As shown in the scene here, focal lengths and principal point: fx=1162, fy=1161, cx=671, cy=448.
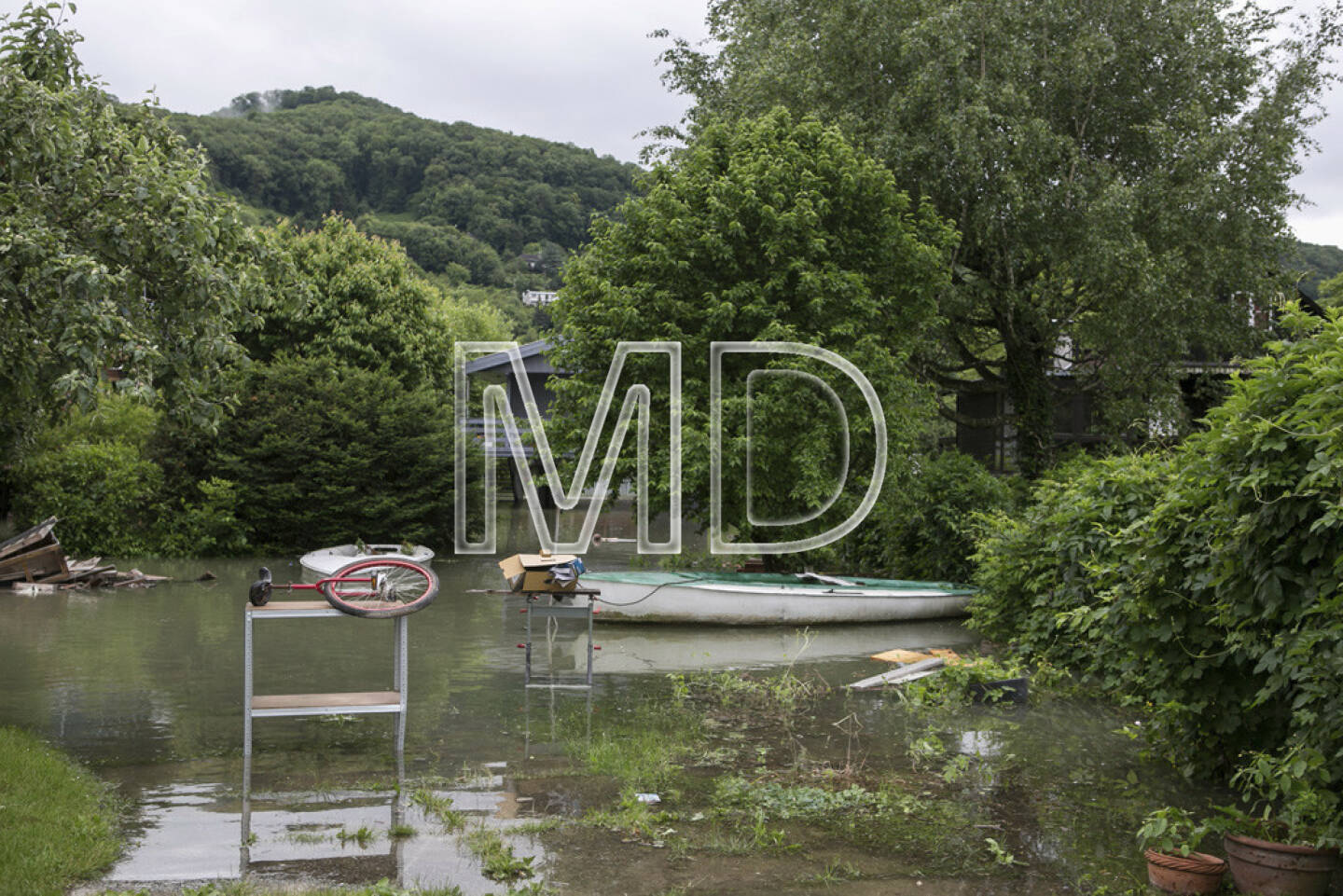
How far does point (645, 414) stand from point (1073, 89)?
11.3 m

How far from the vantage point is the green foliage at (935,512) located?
2059cm

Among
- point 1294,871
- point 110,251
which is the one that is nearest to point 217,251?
point 110,251

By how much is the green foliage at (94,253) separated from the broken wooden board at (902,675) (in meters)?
6.96

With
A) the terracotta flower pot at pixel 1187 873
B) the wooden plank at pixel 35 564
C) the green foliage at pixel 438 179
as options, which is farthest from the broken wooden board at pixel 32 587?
the green foliage at pixel 438 179

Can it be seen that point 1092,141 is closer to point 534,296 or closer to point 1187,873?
point 1187,873

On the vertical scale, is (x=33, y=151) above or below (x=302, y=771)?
above

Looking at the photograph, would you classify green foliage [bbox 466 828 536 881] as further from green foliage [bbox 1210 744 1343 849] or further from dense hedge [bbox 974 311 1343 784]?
dense hedge [bbox 974 311 1343 784]

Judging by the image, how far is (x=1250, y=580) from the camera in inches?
257

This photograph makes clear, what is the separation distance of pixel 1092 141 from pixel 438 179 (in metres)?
66.3

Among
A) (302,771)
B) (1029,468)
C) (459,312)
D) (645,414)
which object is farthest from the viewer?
(459,312)

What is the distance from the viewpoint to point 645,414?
20.0 metres

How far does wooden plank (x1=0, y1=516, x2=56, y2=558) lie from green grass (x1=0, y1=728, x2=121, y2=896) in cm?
1371

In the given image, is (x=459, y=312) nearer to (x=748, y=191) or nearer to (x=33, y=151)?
(x=748, y=191)

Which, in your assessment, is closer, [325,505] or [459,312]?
[325,505]
